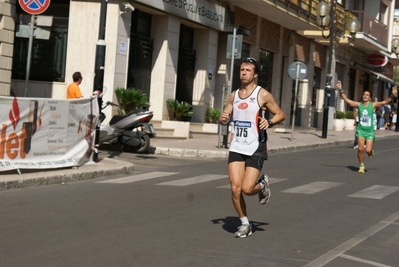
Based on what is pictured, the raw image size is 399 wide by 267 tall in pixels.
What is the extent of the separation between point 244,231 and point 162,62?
54.7 ft

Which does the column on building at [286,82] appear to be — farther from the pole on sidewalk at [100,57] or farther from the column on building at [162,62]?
the pole on sidewalk at [100,57]

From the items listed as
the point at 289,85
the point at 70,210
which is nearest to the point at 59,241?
the point at 70,210

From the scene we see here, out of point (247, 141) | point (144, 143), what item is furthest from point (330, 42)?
point (247, 141)

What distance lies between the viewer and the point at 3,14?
20125 mm

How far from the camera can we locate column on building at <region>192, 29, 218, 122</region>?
89.2ft

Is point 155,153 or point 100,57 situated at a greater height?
point 100,57

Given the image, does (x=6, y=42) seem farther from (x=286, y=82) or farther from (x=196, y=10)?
(x=286, y=82)

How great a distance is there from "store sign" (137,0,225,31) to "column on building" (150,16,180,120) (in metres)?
0.40

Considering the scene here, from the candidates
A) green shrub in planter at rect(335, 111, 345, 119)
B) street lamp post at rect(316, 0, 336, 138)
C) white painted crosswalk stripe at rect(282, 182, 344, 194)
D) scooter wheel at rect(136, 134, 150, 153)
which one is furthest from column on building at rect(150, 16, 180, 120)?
green shrub in planter at rect(335, 111, 345, 119)

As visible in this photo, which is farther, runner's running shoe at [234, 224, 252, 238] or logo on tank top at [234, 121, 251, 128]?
logo on tank top at [234, 121, 251, 128]

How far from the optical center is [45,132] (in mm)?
13445

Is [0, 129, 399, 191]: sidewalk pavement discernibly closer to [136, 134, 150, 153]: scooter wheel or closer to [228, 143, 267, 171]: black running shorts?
[136, 134, 150, 153]: scooter wheel

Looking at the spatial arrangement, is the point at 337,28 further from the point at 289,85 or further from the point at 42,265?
the point at 42,265

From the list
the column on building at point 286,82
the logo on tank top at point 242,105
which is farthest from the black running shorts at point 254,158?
the column on building at point 286,82
